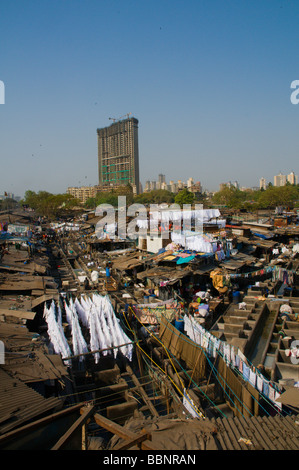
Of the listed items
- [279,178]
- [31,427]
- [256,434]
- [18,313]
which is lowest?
[18,313]

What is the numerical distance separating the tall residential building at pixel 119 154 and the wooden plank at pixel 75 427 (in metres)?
123

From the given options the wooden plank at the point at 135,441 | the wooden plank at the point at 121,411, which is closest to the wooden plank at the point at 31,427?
the wooden plank at the point at 135,441

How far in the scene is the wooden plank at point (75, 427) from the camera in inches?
113

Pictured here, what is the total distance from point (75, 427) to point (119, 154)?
13364 centimetres

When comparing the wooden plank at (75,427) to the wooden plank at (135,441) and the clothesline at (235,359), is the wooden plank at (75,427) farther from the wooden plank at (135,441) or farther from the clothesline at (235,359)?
the clothesline at (235,359)

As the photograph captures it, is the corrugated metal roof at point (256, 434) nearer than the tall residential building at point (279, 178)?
Yes

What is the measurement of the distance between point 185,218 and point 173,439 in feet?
70.1

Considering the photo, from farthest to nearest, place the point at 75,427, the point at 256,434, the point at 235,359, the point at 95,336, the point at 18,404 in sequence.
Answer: the point at 95,336 < the point at 235,359 < the point at 18,404 < the point at 256,434 < the point at 75,427

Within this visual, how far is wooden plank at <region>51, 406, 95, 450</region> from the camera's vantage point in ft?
9.40

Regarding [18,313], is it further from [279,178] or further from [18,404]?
[279,178]

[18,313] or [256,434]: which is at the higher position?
[256,434]

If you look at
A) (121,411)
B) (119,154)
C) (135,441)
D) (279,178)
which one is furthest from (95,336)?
(279,178)

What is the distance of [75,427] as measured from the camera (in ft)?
9.92
